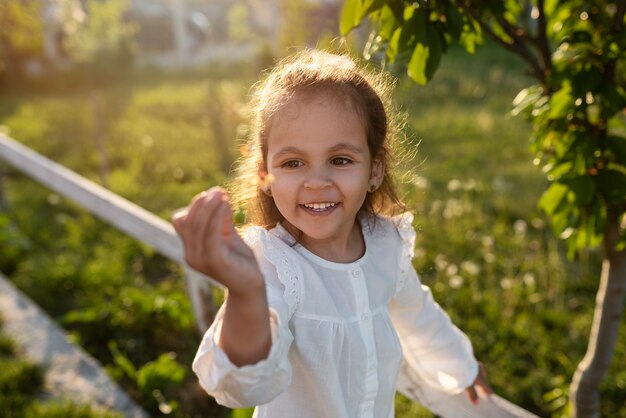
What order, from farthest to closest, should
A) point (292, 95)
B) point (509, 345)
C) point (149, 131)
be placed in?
point (149, 131) < point (509, 345) < point (292, 95)

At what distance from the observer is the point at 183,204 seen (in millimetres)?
5527

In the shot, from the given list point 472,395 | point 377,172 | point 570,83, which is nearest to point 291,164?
point 377,172

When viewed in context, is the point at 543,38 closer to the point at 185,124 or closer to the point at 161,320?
the point at 161,320

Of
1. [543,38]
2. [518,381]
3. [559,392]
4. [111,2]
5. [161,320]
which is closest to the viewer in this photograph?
[543,38]

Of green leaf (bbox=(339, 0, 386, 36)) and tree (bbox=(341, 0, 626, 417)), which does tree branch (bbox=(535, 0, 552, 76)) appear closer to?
tree (bbox=(341, 0, 626, 417))

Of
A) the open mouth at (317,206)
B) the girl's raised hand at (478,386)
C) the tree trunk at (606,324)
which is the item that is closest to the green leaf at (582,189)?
the tree trunk at (606,324)

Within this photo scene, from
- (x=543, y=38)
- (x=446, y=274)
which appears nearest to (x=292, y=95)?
(x=543, y=38)

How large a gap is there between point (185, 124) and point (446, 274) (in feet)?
17.9

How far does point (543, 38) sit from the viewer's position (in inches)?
82.4

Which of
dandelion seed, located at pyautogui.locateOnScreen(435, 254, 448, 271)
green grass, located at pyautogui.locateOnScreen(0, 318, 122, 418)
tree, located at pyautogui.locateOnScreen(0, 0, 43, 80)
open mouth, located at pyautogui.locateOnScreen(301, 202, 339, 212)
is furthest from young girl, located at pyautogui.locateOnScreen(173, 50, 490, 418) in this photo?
tree, located at pyautogui.locateOnScreen(0, 0, 43, 80)

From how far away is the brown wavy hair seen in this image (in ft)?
4.93

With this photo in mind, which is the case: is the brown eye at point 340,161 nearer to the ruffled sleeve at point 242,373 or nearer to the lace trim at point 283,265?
the lace trim at point 283,265

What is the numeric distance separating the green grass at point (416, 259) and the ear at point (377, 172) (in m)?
0.16

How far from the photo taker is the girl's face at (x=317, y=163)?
Answer: 4.77 feet
